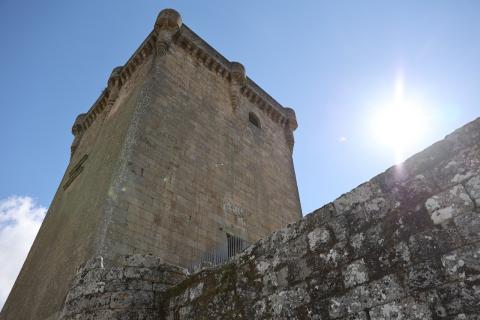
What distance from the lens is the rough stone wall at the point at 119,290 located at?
12.0ft

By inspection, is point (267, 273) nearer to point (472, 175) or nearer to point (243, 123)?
point (472, 175)

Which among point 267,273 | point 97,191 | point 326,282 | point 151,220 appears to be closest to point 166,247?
point 151,220

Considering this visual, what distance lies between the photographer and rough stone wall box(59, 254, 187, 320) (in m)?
3.65

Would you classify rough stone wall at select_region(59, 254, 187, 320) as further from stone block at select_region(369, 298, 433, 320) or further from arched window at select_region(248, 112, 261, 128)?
arched window at select_region(248, 112, 261, 128)

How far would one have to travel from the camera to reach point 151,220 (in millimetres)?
7770

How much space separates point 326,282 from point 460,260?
0.91m

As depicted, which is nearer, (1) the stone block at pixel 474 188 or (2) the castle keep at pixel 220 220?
(1) the stone block at pixel 474 188

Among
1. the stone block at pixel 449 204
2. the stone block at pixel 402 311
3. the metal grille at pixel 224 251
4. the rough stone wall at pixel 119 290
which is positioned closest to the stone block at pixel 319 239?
the stone block at pixel 402 311

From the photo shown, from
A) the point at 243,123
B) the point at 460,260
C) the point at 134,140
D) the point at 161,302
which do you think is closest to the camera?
the point at 460,260

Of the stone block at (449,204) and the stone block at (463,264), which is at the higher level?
the stone block at (449,204)

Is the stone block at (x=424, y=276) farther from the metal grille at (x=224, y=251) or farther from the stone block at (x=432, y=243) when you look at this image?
the metal grille at (x=224, y=251)

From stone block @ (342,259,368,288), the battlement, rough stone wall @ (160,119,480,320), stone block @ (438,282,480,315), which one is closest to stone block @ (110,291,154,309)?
rough stone wall @ (160,119,480,320)

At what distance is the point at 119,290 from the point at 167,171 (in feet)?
17.2

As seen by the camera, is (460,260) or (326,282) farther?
(326,282)
